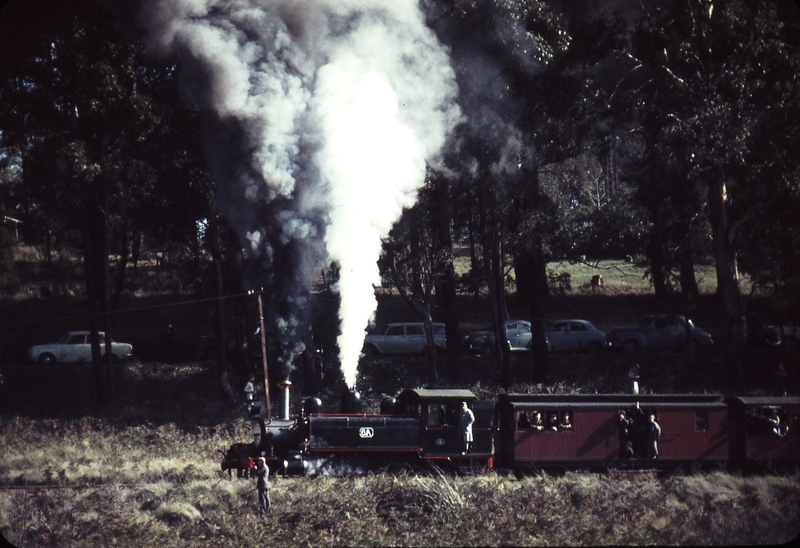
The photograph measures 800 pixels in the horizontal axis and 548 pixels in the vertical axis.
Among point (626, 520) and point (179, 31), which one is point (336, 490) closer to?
point (626, 520)

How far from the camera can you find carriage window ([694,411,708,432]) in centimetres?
1823

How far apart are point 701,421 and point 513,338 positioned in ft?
50.2

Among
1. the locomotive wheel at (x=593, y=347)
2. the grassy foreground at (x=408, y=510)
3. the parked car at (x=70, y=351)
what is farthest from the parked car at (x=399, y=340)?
the grassy foreground at (x=408, y=510)

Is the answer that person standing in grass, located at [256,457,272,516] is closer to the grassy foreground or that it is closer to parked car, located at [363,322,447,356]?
the grassy foreground

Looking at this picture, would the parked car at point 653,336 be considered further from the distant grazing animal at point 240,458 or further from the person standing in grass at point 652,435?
the distant grazing animal at point 240,458

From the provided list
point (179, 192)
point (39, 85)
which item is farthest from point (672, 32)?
point (39, 85)

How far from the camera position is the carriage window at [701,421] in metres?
18.2

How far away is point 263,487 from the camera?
618 inches

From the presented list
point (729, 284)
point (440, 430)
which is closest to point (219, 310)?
point (440, 430)

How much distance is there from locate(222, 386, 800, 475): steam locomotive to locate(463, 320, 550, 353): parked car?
14.3m

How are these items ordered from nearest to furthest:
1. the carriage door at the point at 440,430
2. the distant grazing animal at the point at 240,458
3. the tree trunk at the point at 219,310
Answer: the distant grazing animal at the point at 240,458, the carriage door at the point at 440,430, the tree trunk at the point at 219,310

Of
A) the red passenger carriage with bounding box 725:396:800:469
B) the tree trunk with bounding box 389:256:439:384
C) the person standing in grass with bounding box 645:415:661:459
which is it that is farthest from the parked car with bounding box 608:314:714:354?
Answer: the person standing in grass with bounding box 645:415:661:459

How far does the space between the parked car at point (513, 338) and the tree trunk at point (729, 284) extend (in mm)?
7731

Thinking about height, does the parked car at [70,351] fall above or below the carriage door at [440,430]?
above
